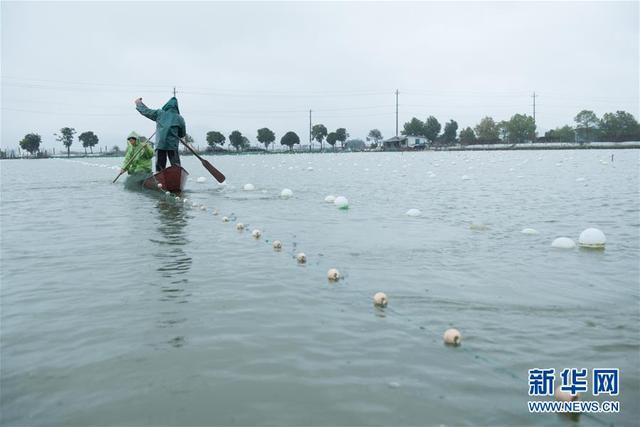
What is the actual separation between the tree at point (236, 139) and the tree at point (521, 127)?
6412 cm

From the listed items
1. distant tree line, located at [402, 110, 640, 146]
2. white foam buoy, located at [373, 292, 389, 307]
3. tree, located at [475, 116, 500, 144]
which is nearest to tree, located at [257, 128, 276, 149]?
distant tree line, located at [402, 110, 640, 146]

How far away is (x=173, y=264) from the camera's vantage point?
24.1ft

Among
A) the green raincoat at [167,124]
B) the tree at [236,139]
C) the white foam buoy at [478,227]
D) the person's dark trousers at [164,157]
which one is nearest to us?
the white foam buoy at [478,227]

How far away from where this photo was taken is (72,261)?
764 cm

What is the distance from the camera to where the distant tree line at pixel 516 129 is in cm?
13000

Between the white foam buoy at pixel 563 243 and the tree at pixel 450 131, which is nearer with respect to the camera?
the white foam buoy at pixel 563 243

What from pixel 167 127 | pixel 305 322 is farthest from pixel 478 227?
pixel 167 127

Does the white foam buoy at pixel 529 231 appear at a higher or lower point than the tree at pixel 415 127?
lower

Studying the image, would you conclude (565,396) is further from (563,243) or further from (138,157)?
(138,157)

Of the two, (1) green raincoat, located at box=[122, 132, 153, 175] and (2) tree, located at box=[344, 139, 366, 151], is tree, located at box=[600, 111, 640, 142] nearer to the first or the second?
(2) tree, located at box=[344, 139, 366, 151]

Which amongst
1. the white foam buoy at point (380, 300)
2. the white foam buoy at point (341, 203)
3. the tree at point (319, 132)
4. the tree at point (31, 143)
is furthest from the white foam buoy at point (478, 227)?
the tree at point (319, 132)

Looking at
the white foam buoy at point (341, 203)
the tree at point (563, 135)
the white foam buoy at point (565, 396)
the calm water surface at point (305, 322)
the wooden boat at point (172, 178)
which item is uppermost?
the tree at point (563, 135)

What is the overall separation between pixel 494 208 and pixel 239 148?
126179 mm

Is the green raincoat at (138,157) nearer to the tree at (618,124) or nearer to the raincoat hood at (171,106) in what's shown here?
the raincoat hood at (171,106)
